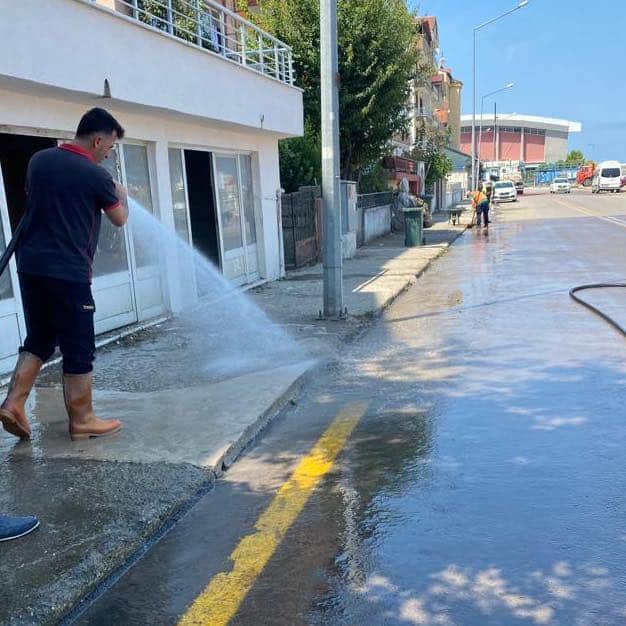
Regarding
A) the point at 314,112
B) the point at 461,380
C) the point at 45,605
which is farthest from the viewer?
the point at 314,112

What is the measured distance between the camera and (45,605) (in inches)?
104

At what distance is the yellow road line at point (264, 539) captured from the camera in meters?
2.68

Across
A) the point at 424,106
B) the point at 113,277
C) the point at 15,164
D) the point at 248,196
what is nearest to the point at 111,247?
the point at 113,277

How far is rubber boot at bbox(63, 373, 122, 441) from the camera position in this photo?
4.27 m

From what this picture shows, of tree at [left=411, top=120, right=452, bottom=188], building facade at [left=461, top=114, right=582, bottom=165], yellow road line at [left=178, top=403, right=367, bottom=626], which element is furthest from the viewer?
building facade at [left=461, top=114, right=582, bottom=165]

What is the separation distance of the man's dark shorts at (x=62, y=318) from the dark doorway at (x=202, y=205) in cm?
632

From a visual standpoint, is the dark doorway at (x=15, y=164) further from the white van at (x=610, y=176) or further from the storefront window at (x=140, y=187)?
the white van at (x=610, y=176)

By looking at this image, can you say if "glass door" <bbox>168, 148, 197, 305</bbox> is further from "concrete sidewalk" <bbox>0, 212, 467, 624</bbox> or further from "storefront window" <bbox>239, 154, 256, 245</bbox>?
"storefront window" <bbox>239, 154, 256, 245</bbox>

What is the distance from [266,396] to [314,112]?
15104mm

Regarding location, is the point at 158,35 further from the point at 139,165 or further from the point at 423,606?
the point at 423,606

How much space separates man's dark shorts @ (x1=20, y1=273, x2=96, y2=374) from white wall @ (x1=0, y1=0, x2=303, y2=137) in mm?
2418

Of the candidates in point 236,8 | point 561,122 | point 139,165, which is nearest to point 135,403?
point 139,165

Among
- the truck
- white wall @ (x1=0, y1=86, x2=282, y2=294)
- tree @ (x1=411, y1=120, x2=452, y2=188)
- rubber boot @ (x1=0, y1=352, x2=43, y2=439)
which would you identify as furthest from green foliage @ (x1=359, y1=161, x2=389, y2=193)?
the truck

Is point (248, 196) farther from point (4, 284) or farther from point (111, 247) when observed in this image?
point (4, 284)
